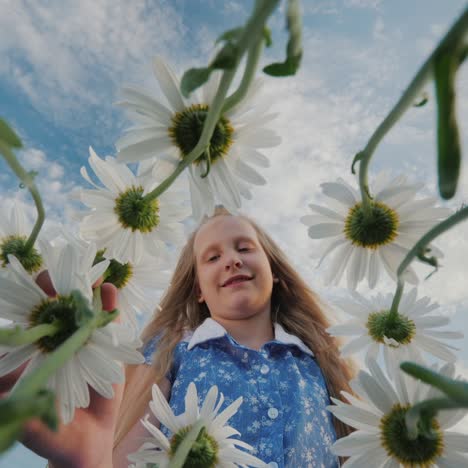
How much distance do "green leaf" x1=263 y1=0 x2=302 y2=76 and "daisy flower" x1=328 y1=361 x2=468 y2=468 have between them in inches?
11.0

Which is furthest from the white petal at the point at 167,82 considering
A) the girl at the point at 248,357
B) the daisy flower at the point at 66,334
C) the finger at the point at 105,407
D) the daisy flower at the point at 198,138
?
the girl at the point at 248,357

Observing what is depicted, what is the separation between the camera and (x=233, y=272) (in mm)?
1497

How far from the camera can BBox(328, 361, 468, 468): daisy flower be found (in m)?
0.41

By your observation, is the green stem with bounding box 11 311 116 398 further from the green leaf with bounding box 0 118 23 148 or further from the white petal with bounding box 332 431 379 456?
the white petal with bounding box 332 431 379 456

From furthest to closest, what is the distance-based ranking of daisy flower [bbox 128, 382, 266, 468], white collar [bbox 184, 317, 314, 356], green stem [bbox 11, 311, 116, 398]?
white collar [bbox 184, 317, 314, 356], daisy flower [bbox 128, 382, 266, 468], green stem [bbox 11, 311, 116, 398]

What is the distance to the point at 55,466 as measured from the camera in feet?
1.95

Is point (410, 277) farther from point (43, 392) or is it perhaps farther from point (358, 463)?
point (43, 392)

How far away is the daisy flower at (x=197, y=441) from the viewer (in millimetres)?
518

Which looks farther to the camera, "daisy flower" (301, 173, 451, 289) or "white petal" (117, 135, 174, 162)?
"daisy flower" (301, 173, 451, 289)

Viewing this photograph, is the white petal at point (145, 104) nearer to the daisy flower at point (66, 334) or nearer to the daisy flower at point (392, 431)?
the daisy flower at point (66, 334)

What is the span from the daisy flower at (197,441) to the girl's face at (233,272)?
873 millimetres

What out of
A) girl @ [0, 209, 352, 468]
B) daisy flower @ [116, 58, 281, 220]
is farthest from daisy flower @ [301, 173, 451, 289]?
girl @ [0, 209, 352, 468]

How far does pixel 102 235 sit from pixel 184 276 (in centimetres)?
158

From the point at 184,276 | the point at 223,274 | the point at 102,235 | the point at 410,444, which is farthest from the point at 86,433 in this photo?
the point at 184,276
